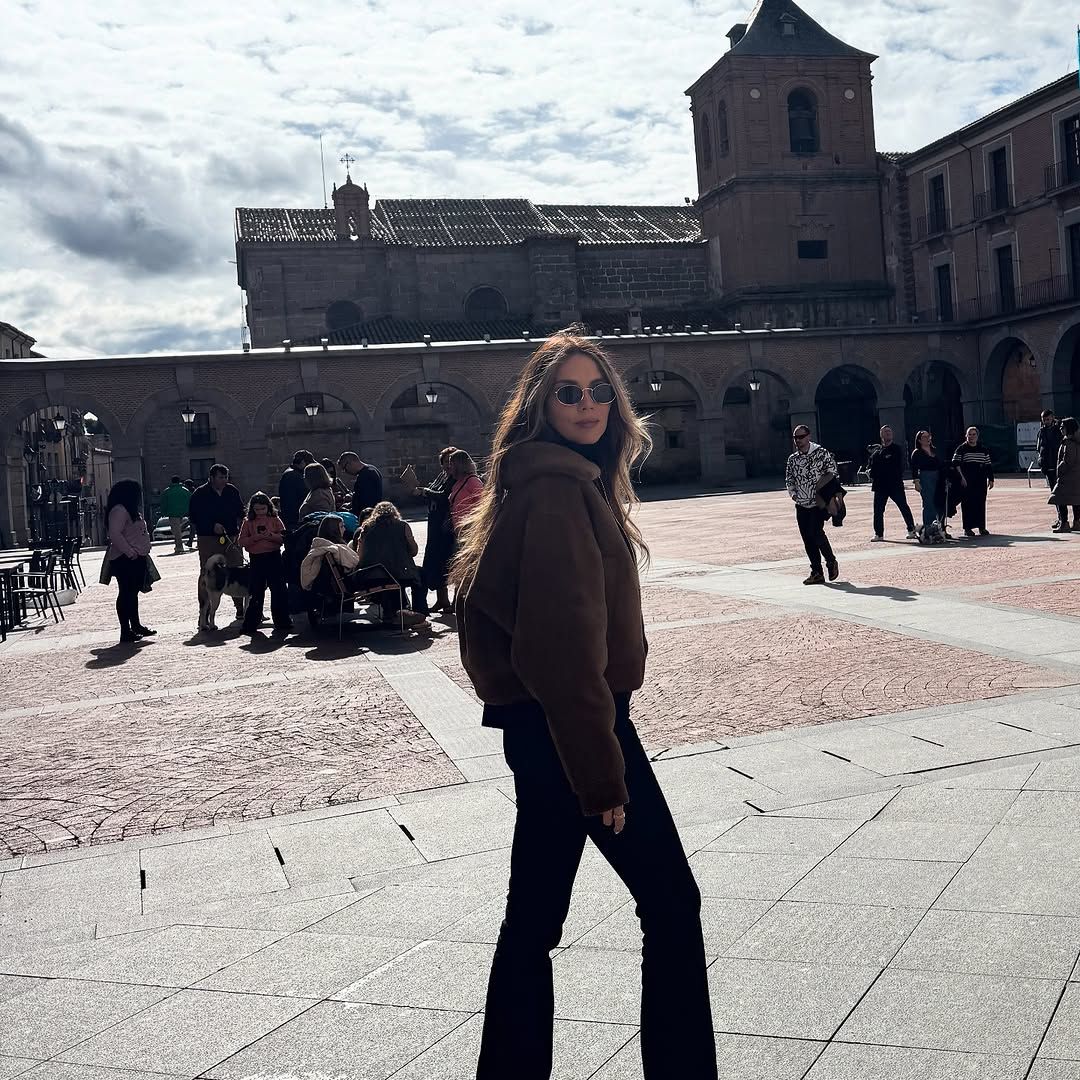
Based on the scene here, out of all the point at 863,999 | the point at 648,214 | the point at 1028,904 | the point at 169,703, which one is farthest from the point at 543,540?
the point at 648,214

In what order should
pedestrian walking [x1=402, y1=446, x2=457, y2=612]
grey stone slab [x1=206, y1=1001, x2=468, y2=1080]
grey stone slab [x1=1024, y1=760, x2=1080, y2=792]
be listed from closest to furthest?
grey stone slab [x1=206, y1=1001, x2=468, y2=1080]
grey stone slab [x1=1024, y1=760, x2=1080, y2=792]
pedestrian walking [x1=402, y1=446, x2=457, y2=612]

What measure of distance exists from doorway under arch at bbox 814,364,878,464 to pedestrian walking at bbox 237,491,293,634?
3220 centimetres

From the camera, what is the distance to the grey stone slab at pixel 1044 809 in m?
4.00

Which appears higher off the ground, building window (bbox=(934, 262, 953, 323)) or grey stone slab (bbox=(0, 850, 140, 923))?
building window (bbox=(934, 262, 953, 323))

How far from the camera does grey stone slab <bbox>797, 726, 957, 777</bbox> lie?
4.87 m

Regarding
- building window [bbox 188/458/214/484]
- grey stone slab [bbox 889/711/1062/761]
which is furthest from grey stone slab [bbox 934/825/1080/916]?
building window [bbox 188/458/214/484]

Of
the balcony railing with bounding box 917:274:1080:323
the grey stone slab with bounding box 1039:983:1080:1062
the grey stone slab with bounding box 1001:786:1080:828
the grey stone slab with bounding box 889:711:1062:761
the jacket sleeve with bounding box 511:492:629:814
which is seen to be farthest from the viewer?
the balcony railing with bounding box 917:274:1080:323

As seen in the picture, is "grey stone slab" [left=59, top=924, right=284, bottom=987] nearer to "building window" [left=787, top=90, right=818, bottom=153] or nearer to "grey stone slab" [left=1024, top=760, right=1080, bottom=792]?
"grey stone slab" [left=1024, top=760, right=1080, bottom=792]

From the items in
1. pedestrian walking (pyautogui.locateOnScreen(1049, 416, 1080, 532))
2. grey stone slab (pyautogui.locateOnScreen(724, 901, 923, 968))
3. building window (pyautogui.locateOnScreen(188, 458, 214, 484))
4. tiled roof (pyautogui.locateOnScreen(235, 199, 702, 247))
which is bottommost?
grey stone slab (pyautogui.locateOnScreen(724, 901, 923, 968))

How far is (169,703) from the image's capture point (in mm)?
7547

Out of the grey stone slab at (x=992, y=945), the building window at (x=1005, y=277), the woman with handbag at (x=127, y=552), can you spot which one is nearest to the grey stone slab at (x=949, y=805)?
the grey stone slab at (x=992, y=945)

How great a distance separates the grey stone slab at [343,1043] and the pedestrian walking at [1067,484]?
45.0 feet

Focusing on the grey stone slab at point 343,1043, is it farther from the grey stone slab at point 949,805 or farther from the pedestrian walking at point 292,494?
the pedestrian walking at point 292,494

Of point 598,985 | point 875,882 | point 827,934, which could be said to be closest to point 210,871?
point 598,985
